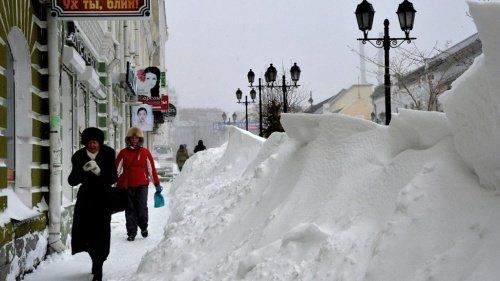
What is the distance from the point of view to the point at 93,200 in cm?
588

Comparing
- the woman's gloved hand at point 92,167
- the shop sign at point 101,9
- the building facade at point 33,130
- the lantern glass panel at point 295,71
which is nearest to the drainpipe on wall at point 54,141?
the building facade at point 33,130

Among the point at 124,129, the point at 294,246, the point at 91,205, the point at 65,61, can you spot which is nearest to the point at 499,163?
the point at 294,246

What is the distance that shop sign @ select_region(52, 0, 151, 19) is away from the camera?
23.3 feet

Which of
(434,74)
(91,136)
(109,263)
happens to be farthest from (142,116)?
(91,136)

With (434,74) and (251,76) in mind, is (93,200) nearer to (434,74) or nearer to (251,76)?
(434,74)

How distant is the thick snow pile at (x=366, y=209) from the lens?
278 cm

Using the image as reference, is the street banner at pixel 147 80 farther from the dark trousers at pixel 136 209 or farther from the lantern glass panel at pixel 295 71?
the dark trousers at pixel 136 209

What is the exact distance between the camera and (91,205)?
5.87 m

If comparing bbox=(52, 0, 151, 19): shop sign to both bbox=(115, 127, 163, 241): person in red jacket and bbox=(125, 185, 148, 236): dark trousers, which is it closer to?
bbox=(115, 127, 163, 241): person in red jacket

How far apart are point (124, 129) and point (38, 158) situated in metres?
12.8

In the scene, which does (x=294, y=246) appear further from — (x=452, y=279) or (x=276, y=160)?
(x=276, y=160)

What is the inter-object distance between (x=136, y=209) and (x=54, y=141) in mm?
1867

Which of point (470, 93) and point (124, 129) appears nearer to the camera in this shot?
point (470, 93)

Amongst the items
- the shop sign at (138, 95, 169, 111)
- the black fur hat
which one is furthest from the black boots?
the shop sign at (138, 95, 169, 111)
